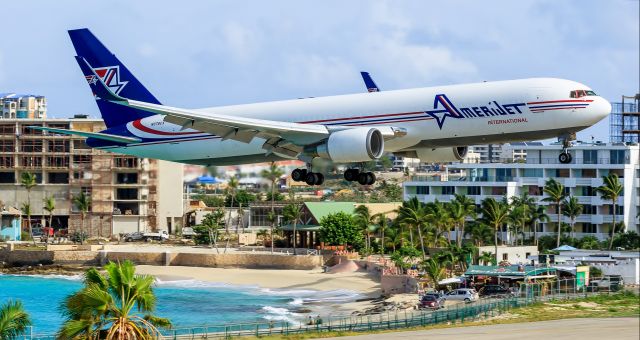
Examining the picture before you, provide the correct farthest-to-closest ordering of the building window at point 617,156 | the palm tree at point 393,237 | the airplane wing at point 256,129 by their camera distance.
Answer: the building window at point 617,156 → the palm tree at point 393,237 → the airplane wing at point 256,129

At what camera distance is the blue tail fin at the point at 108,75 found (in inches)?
3164

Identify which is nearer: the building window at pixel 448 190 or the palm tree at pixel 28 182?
the building window at pixel 448 190

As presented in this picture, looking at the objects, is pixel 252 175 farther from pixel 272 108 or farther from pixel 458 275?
pixel 458 275

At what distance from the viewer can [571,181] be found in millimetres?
148250

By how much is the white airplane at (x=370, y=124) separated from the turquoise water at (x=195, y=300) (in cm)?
2556

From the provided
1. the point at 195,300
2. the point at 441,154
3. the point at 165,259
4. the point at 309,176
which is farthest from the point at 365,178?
the point at 165,259

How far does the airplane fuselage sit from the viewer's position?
212 feet

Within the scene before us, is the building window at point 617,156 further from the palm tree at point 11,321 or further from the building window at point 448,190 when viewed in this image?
the palm tree at point 11,321

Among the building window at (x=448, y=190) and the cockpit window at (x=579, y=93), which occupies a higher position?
the cockpit window at (x=579, y=93)

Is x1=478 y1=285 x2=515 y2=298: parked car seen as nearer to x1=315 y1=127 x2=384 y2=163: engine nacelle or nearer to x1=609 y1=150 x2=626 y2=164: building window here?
x1=315 y1=127 x2=384 y2=163: engine nacelle

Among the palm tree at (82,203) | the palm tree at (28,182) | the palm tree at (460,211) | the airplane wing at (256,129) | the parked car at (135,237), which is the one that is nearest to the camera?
the airplane wing at (256,129)

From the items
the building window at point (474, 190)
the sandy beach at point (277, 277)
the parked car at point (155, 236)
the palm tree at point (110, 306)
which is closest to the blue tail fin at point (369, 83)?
the palm tree at point (110, 306)

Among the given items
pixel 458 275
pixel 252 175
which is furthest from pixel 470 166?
pixel 252 175

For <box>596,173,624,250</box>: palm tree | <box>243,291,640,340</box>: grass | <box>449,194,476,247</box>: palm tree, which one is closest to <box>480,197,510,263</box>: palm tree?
<box>449,194,476,247</box>: palm tree
